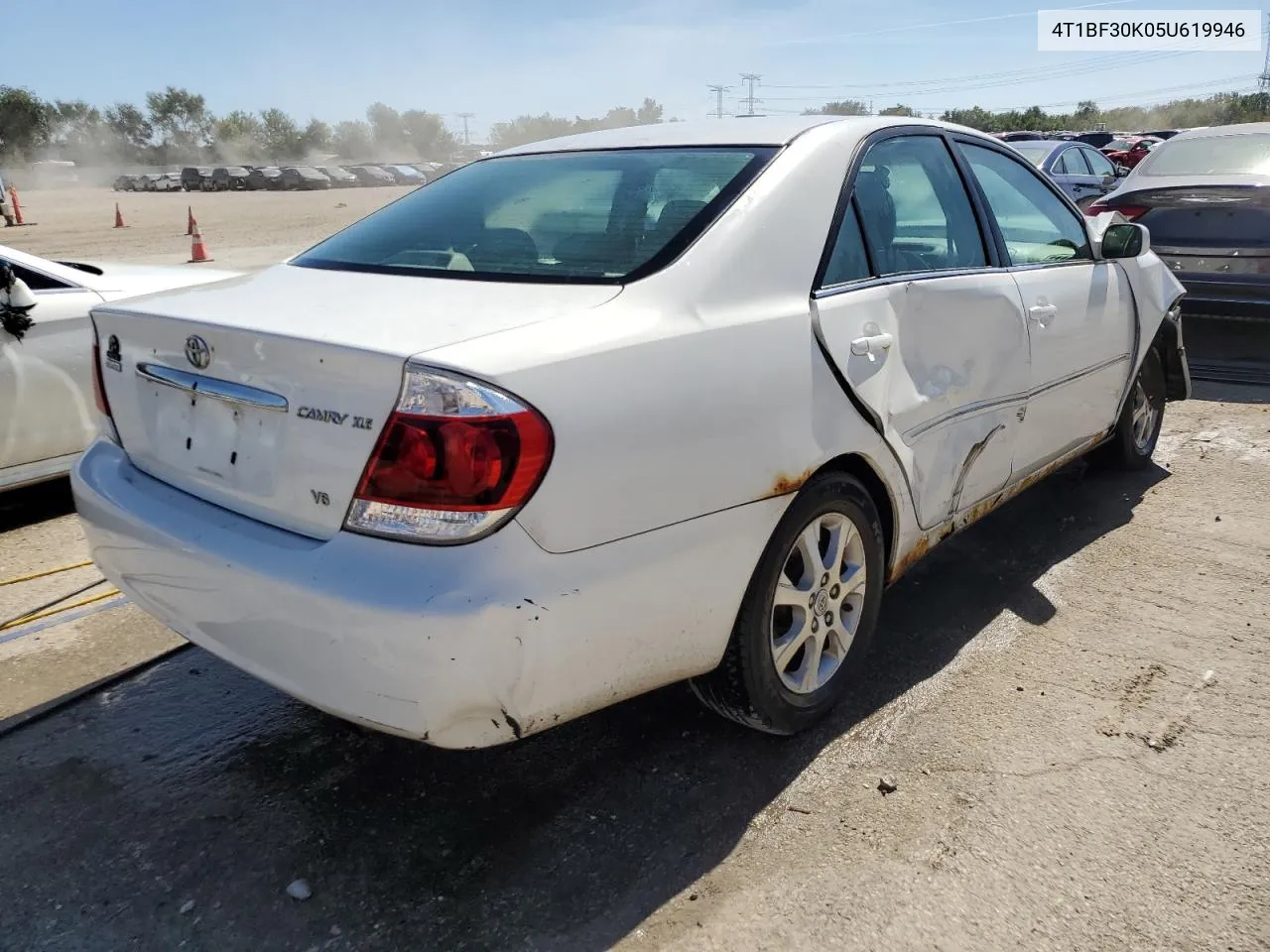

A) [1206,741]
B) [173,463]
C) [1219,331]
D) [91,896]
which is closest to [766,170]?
[173,463]

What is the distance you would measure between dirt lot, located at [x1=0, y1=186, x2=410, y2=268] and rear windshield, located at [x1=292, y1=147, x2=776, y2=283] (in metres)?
13.6

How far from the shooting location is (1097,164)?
44.0 ft

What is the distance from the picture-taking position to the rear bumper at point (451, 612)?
188cm

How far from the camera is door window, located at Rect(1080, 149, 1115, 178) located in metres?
13.1

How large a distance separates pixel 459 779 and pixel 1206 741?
2.04 m

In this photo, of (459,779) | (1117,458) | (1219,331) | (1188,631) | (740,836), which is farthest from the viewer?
(1219,331)

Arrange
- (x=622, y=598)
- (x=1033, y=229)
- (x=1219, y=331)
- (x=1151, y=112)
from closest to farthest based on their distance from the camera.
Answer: (x=622, y=598), (x=1033, y=229), (x=1219, y=331), (x=1151, y=112)

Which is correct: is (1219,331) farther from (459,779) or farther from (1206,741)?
(459,779)

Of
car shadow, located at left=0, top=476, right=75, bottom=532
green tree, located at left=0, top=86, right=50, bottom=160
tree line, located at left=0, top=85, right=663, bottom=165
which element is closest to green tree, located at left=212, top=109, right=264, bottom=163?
tree line, located at left=0, top=85, right=663, bottom=165

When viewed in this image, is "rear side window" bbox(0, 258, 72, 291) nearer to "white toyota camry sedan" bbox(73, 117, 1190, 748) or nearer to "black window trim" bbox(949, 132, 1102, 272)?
"white toyota camry sedan" bbox(73, 117, 1190, 748)

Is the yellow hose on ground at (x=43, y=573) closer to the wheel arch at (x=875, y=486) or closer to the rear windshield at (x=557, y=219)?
the rear windshield at (x=557, y=219)

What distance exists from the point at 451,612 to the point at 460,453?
298 millimetres

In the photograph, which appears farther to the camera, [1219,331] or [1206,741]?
[1219,331]

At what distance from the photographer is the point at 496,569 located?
6.17 ft
